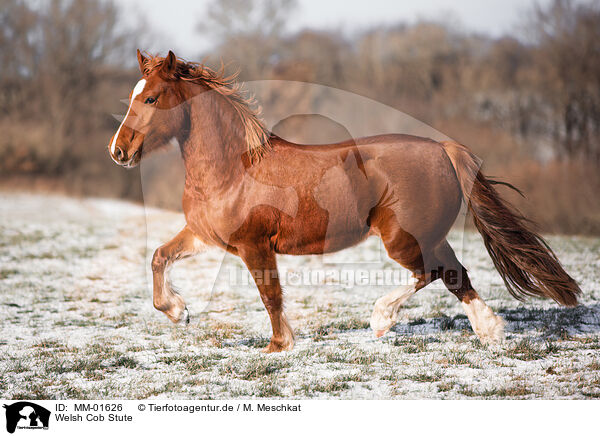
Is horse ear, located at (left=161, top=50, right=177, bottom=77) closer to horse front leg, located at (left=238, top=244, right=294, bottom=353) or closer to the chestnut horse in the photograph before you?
the chestnut horse

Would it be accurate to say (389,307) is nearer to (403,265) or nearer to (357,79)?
(403,265)

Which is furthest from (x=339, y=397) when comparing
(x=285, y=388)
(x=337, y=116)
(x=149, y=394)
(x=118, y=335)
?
(x=337, y=116)

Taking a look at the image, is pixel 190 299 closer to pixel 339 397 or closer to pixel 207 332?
pixel 207 332

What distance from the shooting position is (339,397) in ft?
10.00

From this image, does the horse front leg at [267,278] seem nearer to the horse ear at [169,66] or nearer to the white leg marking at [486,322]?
the horse ear at [169,66]

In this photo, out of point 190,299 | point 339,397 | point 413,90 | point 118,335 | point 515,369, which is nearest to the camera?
point 339,397

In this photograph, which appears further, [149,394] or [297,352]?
[297,352]

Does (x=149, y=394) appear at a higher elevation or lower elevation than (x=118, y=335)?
lower

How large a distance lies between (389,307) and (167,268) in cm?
161

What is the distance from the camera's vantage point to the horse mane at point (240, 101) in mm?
3527

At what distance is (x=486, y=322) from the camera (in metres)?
3.67

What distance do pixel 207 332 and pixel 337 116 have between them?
4.47 meters
